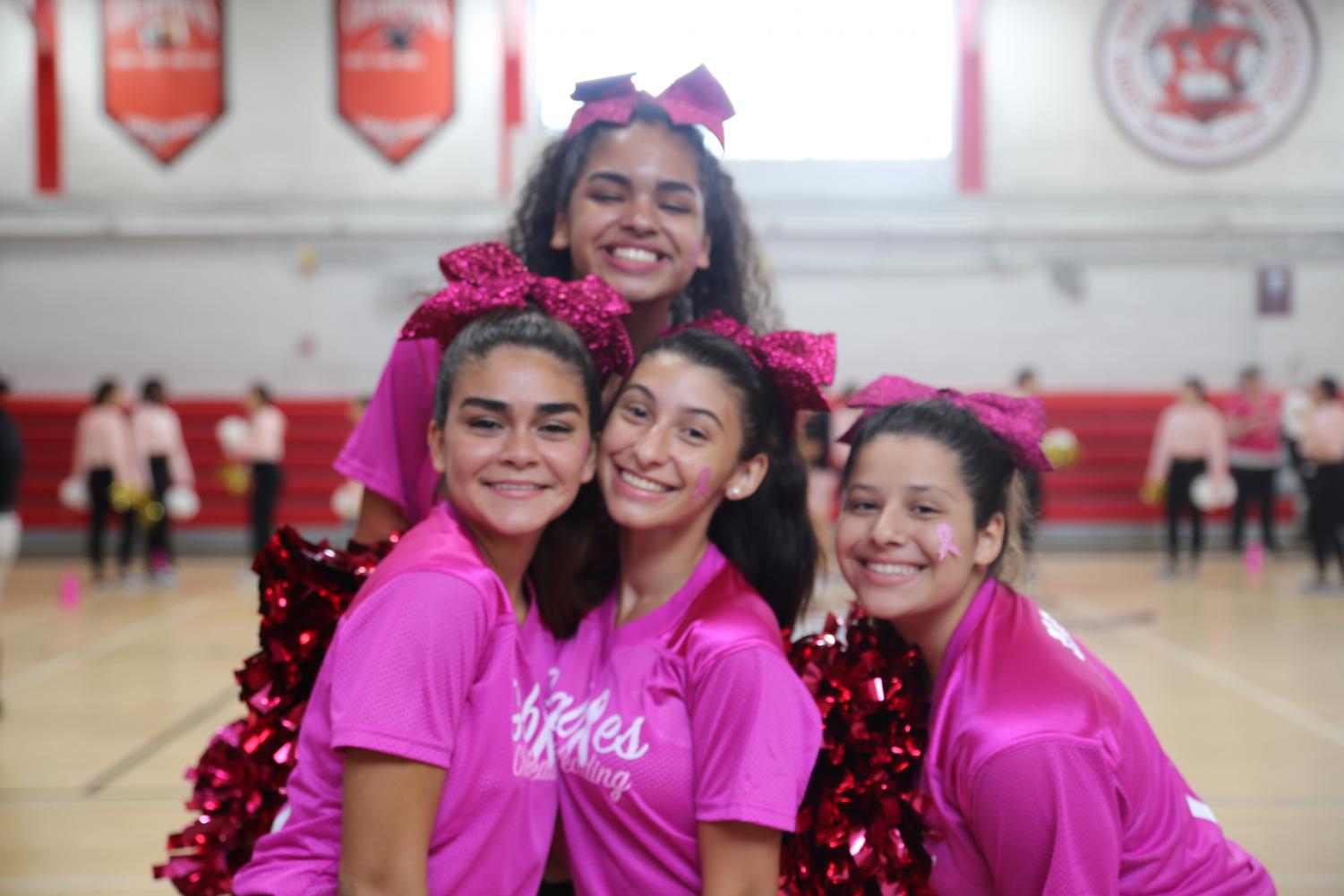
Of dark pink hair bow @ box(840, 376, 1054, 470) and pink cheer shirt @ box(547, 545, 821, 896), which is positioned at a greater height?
dark pink hair bow @ box(840, 376, 1054, 470)

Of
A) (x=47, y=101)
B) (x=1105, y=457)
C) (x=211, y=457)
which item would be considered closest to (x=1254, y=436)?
(x=1105, y=457)

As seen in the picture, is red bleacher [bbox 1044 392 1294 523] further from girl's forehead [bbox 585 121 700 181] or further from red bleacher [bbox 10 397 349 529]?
girl's forehead [bbox 585 121 700 181]

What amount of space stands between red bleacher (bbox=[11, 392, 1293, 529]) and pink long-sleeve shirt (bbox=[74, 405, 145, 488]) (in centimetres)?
198

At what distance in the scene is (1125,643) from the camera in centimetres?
608

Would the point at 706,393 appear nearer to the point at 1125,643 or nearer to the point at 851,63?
the point at 1125,643

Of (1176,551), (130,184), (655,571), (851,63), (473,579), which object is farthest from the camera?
(130,184)

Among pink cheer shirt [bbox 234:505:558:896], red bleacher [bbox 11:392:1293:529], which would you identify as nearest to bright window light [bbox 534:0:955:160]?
red bleacher [bbox 11:392:1293:529]

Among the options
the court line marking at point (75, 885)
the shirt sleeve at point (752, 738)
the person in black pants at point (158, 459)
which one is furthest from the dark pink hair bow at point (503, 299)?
the person in black pants at point (158, 459)

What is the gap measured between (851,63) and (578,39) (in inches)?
93.2

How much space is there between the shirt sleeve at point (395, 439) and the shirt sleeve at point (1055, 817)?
3.33 feet

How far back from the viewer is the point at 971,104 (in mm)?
10945

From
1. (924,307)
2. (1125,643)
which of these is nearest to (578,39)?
(924,307)

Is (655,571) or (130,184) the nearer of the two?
(655,571)

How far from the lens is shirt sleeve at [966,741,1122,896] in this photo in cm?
150
